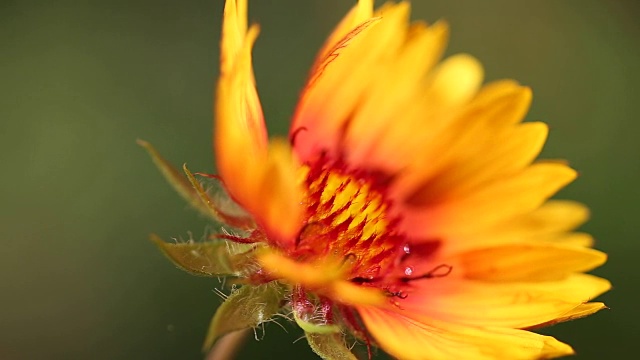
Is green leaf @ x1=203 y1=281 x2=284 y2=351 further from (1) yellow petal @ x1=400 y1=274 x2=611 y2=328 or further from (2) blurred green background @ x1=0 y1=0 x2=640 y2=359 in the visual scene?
(2) blurred green background @ x1=0 y1=0 x2=640 y2=359

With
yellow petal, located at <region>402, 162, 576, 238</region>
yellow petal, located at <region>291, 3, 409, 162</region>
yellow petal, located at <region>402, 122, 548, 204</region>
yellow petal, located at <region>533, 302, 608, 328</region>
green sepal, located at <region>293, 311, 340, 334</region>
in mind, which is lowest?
green sepal, located at <region>293, 311, 340, 334</region>

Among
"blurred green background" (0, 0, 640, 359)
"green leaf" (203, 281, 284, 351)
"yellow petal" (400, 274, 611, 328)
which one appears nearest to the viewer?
"green leaf" (203, 281, 284, 351)

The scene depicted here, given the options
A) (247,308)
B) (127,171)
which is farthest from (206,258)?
(127,171)

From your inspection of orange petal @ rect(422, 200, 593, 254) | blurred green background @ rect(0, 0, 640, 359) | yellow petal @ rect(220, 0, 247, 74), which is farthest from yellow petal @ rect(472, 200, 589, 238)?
blurred green background @ rect(0, 0, 640, 359)

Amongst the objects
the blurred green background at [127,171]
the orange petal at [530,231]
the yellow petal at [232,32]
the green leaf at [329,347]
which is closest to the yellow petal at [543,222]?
the orange petal at [530,231]

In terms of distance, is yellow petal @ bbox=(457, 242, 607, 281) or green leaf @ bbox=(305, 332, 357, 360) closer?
green leaf @ bbox=(305, 332, 357, 360)

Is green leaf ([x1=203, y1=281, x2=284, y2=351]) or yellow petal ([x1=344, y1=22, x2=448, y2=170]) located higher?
yellow petal ([x1=344, y1=22, x2=448, y2=170])
